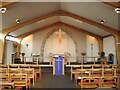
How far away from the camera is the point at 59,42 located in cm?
1953

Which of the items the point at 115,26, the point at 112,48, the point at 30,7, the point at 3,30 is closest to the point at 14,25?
the point at 3,30

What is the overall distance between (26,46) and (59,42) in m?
2.87

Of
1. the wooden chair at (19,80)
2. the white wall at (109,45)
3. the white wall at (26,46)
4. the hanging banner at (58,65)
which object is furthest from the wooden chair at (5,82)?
the white wall at (26,46)

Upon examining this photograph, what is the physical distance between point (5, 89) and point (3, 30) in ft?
26.1

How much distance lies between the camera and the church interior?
8727 mm

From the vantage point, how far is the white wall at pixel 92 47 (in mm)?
19359

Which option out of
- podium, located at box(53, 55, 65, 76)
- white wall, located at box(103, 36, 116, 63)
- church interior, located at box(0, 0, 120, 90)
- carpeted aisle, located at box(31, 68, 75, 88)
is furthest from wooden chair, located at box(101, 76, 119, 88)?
white wall, located at box(103, 36, 116, 63)

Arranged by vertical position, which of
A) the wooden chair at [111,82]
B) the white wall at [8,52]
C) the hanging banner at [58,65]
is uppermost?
the white wall at [8,52]

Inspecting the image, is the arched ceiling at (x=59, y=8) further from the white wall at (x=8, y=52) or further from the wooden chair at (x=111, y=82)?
the wooden chair at (x=111, y=82)

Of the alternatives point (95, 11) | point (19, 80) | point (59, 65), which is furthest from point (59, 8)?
point (19, 80)

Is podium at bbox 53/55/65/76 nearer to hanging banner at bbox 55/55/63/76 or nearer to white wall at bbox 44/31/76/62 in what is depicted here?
hanging banner at bbox 55/55/63/76

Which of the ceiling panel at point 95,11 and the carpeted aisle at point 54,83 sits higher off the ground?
the ceiling panel at point 95,11

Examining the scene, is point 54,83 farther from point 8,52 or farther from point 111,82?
point 8,52

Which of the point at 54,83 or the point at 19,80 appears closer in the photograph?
the point at 19,80
